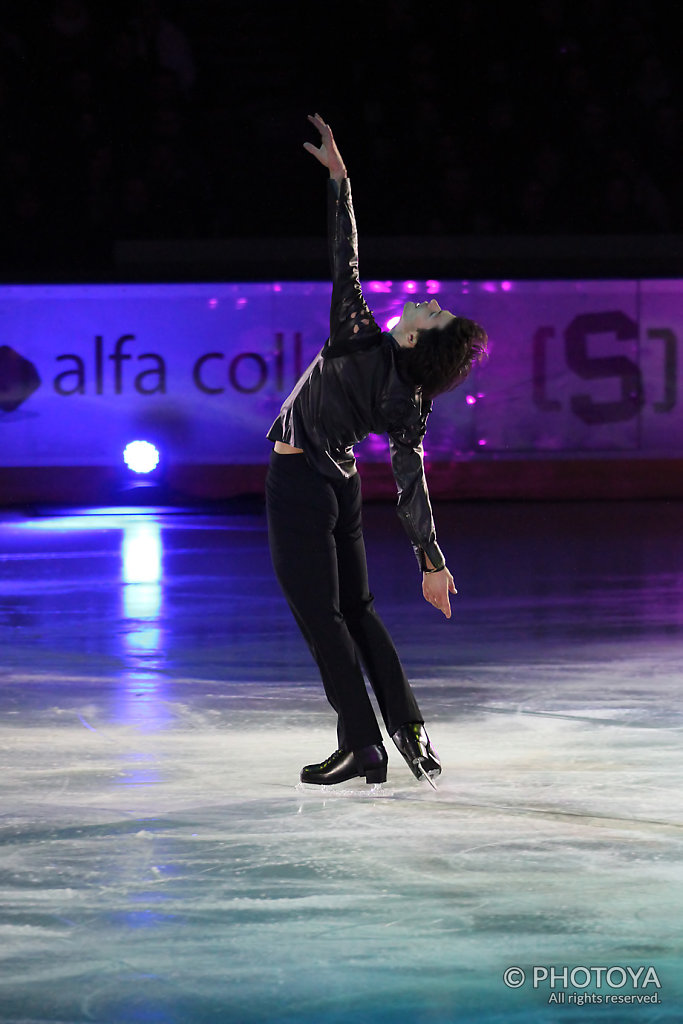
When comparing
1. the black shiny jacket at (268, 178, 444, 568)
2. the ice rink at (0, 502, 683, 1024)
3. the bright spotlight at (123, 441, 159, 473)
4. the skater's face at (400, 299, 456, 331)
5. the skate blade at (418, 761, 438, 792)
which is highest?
the skater's face at (400, 299, 456, 331)

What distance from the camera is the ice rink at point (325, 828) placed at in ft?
11.6

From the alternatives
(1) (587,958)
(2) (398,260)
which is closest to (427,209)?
(2) (398,260)

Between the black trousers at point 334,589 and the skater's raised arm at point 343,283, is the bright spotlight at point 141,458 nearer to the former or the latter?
the black trousers at point 334,589

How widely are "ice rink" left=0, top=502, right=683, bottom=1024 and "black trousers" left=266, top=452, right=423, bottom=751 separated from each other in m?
0.27

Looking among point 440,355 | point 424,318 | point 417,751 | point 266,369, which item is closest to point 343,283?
point 424,318

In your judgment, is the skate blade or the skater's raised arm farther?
the skate blade

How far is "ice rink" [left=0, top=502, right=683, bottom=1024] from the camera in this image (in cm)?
354

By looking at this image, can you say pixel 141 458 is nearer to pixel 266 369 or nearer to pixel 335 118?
pixel 266 369

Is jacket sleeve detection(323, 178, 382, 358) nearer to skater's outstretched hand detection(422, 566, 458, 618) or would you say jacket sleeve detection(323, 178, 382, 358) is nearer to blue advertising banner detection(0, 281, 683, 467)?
skater's outstretched hand detection(422, 566, 458, 618)

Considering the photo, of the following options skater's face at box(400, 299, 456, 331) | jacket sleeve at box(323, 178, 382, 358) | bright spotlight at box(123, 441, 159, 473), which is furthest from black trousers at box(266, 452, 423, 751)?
bright spotlight at box(123, 441, 159, 473)

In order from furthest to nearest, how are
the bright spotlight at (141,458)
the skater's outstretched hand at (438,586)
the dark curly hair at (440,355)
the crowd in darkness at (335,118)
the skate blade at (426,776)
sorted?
the crowd in darkness at (335,118) < the bright spotlight at (141,458) < the skate blade at (426,776) < the skater's outstretched hand at (438,586) < the dark curly hair at (440,355)

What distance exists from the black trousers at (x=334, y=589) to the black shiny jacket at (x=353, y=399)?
97 mm

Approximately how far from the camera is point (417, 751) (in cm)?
538

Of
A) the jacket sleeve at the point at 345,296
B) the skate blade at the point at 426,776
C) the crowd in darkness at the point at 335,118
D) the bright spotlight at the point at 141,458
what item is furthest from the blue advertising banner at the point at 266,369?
the jacket sleeve at the point at 345,296
